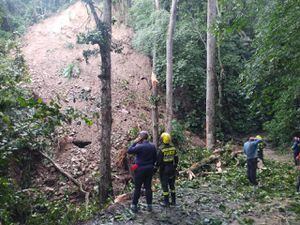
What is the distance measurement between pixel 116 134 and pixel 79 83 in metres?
4.38

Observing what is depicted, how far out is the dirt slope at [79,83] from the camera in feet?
44.1

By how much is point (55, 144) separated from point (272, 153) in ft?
42.8

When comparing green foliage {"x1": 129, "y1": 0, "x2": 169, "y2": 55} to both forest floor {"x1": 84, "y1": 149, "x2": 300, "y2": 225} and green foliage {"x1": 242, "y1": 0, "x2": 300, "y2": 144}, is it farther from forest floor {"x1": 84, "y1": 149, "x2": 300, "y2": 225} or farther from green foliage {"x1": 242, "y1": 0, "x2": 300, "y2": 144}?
forest floor {"x1": 84, "y1": 149, "x2": 300, "y2": 225}

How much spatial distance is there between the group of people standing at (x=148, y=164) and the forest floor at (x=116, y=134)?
0.50 metres

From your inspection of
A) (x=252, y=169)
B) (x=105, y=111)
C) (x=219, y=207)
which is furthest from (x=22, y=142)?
(x=252, y=169)

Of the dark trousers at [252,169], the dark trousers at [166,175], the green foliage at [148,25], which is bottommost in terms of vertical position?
the dark trousers at [252,169]

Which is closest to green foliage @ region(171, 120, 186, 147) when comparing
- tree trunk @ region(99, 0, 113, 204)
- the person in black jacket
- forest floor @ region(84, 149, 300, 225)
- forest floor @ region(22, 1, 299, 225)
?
forest floor @ region(22, 1, 299, 225)

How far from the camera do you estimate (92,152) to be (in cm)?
1411

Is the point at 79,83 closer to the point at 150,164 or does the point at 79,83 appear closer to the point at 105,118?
the point at 105,118

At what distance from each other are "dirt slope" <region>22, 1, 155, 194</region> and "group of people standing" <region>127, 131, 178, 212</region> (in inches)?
211

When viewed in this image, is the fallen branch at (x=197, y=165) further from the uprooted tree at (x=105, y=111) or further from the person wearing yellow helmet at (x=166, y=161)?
the person wearing yellow helmet at (x=166, y=161)

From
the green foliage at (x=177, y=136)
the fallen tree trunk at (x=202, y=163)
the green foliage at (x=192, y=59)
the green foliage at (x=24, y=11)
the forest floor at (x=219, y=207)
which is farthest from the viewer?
the green foliage at (x=24, y=11)

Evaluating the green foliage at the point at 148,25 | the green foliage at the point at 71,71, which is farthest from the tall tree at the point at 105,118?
the green foliage at the point at 148,25

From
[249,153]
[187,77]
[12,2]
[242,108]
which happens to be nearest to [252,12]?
[249,153]
